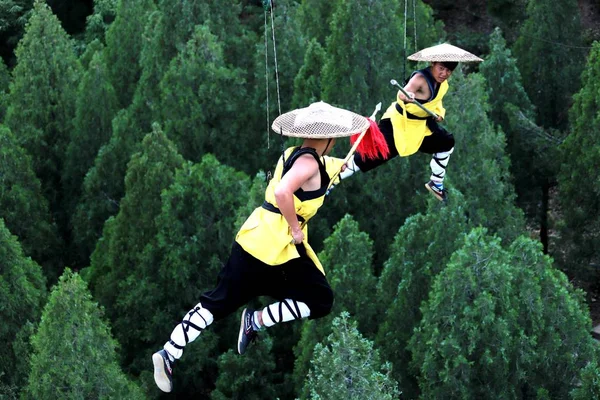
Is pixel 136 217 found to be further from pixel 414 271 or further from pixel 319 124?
pixel 319 124

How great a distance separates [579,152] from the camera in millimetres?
20344

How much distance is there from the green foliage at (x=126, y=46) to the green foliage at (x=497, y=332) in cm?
1136

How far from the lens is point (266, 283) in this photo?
8328 millimetres

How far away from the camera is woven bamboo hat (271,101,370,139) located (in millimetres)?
7715

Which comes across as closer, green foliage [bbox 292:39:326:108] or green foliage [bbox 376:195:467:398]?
green foliage [bbox 376:195:467:398]

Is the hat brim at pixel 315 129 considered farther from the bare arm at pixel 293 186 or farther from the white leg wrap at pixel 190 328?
the white leg wrap at pixel 190 328

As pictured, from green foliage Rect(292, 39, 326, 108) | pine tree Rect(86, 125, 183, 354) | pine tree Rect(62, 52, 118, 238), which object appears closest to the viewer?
pine tree Rect(86, 125, 183, 354)

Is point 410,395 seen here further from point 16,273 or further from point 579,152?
point 579,152

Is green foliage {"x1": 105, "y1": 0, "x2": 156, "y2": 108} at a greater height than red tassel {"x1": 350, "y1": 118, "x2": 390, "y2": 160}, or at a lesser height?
lesser

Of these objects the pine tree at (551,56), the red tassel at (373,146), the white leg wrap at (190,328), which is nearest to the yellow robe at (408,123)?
the red tassel at (373,146)

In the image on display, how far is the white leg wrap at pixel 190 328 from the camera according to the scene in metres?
8.34

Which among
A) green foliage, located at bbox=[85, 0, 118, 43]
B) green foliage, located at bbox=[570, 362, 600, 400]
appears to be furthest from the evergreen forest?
green foliage, located at bbox=[85, 0, 118, 43]

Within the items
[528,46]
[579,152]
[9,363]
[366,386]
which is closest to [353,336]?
[366,386]

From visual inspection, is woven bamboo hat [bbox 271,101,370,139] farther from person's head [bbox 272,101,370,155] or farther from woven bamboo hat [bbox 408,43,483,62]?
woven bamboo hat [bbox 408,43,483,62]
